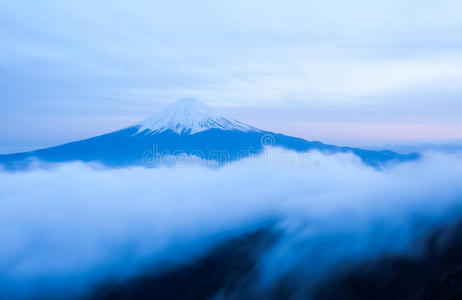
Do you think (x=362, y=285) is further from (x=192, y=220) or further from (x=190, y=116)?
(x=190, y=116)

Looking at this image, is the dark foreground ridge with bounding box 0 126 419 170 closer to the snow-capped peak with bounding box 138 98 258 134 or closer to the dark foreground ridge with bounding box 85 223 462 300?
the snow-capped peak with bounding box 138 98 258 134

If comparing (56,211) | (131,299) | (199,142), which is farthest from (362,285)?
(56,211)

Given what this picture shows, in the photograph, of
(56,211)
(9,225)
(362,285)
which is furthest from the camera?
(56,211)

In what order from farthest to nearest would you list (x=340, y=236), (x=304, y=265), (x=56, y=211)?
(x=56, y=211)
(x=340, y=236)
(x=304, y=265)

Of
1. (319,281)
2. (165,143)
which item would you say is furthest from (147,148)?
(319,281)

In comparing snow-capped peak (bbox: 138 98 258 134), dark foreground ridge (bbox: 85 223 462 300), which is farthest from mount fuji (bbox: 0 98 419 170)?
dark foreground ridge (bbox: 85 223 462 300)

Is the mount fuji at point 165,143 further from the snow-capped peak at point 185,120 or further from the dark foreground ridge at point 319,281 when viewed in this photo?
the dark foreground ridge at point 319,281

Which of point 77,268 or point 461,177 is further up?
point 461,177
